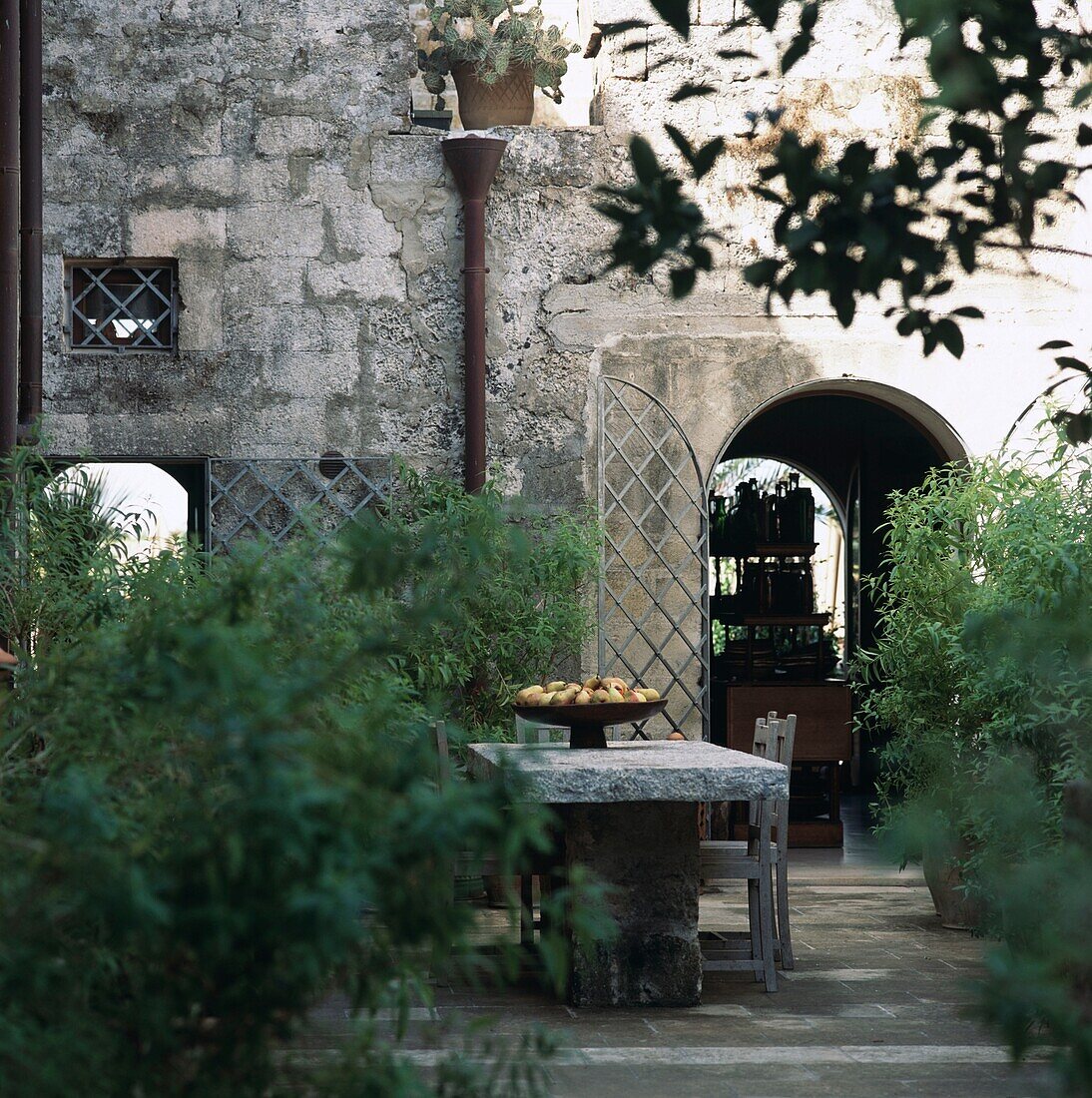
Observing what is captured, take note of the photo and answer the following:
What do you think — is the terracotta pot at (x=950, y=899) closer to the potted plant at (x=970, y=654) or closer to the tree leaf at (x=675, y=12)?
the potted plant at (x=970, y=654)

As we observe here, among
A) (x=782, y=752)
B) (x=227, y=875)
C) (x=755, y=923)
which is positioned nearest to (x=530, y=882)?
(x=755, y=923)

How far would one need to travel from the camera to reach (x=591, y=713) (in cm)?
526

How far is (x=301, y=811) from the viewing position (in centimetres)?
179

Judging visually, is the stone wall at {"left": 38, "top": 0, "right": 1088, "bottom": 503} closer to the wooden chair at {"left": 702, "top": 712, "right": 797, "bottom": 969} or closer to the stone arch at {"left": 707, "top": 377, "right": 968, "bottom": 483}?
the stone arch at {"left": 707, "top": 377, "right": 968, "bottom": 483}

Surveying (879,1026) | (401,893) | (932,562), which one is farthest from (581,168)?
(401,893)

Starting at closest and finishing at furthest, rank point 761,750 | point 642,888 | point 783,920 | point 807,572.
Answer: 1. point 642,888
2. point 783,920
3. point 761,750
4. point 807,572

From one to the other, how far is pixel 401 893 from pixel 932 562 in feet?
15.1

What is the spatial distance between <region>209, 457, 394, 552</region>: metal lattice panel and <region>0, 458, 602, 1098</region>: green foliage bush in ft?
17.2

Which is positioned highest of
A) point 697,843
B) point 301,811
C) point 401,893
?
point 301,811

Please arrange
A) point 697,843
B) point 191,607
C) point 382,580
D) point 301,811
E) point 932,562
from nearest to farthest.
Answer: point 301,811, point 382,580, point 191,607, point 697,843, point 932,562

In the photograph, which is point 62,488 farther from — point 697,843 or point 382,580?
point 382,580

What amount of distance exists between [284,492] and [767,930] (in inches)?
139

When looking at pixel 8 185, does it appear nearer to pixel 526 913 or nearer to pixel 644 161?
pixel 526 913

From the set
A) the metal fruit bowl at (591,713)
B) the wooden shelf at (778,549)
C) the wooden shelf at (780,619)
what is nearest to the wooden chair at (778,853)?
the metal fruit bowl at (591,713)
